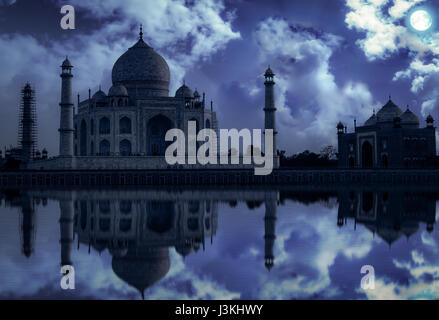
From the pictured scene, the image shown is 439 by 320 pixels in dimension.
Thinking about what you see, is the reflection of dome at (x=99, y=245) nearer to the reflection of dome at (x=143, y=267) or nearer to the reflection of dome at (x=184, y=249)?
the reflection of dome at (x=143, y=267)

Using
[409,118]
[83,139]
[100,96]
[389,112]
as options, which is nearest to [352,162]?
[389,112]

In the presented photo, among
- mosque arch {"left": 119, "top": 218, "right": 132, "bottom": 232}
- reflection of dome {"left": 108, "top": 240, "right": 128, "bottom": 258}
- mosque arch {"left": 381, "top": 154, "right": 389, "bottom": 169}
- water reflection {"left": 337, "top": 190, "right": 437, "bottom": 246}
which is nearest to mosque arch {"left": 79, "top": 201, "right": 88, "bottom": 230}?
mosque arch {"left": 119, "top": 218, "right": 132, "bottom": 232}

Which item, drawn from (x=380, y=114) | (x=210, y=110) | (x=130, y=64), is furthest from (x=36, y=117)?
(x=380, y=114)

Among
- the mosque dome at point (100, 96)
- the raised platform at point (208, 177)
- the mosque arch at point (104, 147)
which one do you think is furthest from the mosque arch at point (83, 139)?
the raised platform at point (208, 177)

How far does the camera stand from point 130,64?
3497cm

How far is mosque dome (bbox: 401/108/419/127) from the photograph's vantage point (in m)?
37.3

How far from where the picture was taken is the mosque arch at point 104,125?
32.1 meters

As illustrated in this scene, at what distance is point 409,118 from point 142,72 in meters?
18.7

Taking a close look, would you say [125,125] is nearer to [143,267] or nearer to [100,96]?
[100,96]

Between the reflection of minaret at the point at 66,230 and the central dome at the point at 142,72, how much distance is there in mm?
20703

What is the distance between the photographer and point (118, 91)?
1283 inches

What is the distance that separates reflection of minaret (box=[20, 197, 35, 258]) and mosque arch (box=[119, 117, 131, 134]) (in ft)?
59.4
